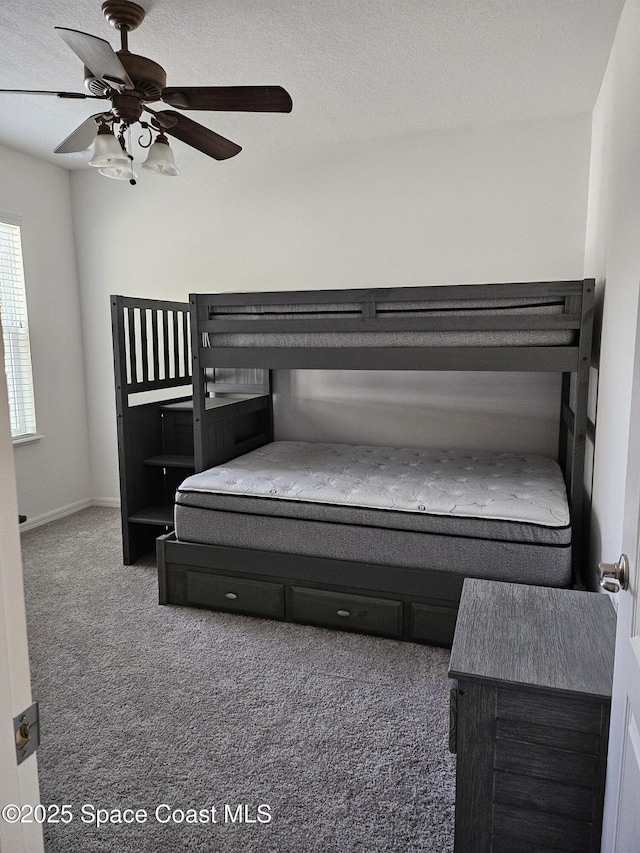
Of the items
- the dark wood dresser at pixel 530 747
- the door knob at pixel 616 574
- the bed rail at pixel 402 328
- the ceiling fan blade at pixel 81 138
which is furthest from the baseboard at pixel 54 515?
the door knob at pixel 616 574

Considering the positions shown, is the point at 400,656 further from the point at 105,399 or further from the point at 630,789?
the point at 105,399

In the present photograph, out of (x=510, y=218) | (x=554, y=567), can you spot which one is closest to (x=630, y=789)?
(x=554, y=567)

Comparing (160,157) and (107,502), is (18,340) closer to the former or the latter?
(107,502)

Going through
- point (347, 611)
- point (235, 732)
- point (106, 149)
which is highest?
point (106, 149)

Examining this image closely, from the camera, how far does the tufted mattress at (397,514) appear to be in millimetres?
2283

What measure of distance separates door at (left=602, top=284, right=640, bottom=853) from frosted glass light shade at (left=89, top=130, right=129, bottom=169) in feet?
6.34

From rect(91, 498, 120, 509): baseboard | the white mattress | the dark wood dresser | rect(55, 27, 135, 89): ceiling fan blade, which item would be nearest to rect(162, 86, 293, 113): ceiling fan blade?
rect(55, 27, 135, 89): ceiling fan blade

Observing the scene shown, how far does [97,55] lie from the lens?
169 centimetres

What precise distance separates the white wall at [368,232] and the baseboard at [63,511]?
53 cm

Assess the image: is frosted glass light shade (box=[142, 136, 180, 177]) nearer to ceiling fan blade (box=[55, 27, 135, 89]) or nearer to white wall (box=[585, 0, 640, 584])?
ceiling fan blade (box=[55, 27, 135, 89])

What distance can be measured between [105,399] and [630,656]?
13.9ft

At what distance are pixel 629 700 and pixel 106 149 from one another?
228 centimetres

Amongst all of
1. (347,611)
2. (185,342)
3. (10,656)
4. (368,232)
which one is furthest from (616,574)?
(185,342)

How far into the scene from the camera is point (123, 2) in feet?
6.93
